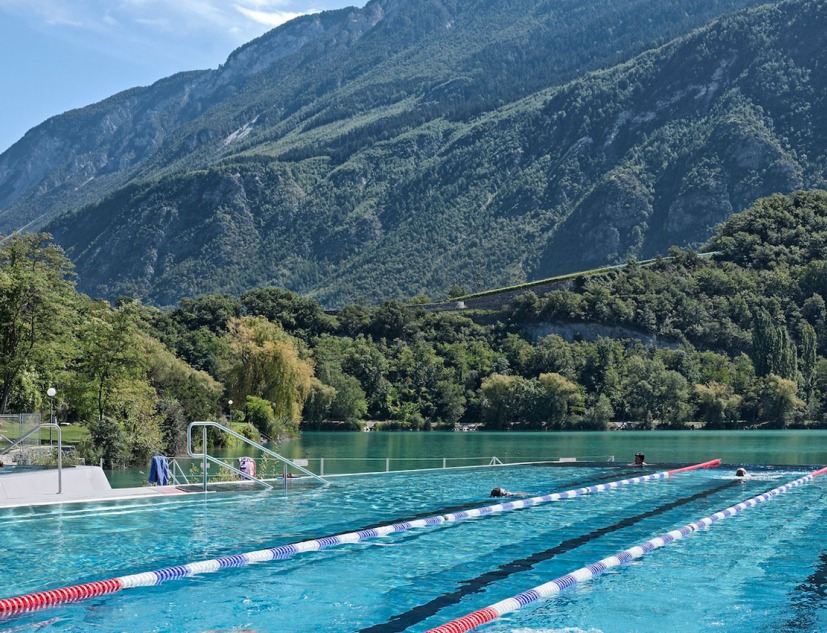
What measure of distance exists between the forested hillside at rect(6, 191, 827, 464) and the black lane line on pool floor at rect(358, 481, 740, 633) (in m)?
31.6

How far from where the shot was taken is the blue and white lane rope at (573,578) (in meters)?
11.4

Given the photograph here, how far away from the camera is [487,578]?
14.8 meters

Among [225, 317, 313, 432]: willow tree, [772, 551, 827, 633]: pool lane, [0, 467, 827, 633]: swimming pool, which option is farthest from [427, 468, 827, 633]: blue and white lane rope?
[225, 317, 313, 432]: willow tree

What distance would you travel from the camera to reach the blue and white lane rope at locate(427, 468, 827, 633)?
11367mm

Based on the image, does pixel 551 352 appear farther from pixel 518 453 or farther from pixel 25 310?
pixel 25 310

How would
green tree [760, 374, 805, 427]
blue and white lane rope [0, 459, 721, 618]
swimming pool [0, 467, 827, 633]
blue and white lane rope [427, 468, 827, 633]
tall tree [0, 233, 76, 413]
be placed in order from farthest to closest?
green tree [760, 374, 805, 427] → tall tree [0, 233, 76, 413] → blue and white lane rope [0, 459, 721, 618] → swimming pool [0, 467, 827, 633] → blue and white lane rope [427, 468, 827, 633]

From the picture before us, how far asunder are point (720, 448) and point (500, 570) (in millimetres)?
43583

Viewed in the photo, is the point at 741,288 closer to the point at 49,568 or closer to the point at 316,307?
the point at 316,307

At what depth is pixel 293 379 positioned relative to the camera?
6425cm

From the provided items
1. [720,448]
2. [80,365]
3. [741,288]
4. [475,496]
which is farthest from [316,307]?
[475,496]

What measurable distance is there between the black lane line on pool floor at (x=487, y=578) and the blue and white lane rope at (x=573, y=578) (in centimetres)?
94

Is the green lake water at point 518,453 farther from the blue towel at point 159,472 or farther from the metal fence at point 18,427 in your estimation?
the blue towel at point 159,472

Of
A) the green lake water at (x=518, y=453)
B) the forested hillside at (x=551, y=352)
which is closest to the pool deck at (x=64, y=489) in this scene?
the green lake water at (x=518, y=453)

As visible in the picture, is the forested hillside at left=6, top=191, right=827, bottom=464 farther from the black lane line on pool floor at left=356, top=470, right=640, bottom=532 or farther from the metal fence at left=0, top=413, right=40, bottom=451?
the black lane line on pool floor at left=356, top=470, right=640, bottom=532
